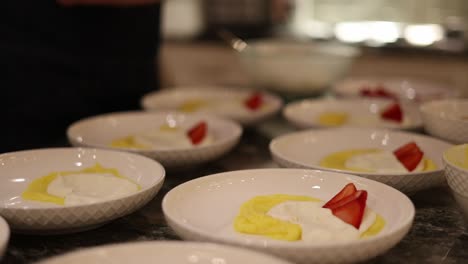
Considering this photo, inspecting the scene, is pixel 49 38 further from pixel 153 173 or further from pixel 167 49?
pixel 167 49

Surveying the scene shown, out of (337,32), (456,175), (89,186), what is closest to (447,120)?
(456,175)

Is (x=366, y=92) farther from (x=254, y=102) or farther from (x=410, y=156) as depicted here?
(x=410, y=156)

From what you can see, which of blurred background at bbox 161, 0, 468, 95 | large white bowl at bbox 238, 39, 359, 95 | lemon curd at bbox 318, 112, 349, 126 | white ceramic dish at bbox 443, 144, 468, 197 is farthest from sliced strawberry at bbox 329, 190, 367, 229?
blurred background at bbox 161, 0, 468, 95

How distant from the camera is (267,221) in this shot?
91 cm

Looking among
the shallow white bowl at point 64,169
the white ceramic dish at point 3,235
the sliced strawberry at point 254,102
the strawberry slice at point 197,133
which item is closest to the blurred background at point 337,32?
the sliced strawberry at point 254,102

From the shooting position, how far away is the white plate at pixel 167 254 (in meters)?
0.73

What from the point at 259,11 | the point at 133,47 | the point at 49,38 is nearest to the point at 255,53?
the point at 133,47

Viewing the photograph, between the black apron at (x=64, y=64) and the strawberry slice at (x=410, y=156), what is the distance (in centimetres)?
80

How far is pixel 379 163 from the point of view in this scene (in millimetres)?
1216

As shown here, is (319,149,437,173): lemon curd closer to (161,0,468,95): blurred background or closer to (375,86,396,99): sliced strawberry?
(375,86,396,99): sliced strawberry

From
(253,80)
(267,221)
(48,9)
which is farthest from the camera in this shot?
(253,80)

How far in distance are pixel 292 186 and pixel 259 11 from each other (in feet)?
7.62

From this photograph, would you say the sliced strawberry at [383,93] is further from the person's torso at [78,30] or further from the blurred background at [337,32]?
the blurred background at [337,32]

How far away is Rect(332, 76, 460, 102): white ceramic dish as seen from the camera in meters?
1.95
